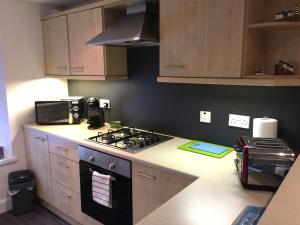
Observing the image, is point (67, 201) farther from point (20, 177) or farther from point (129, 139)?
point (129, 139)

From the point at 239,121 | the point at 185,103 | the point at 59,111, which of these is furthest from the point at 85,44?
the point at 239,121

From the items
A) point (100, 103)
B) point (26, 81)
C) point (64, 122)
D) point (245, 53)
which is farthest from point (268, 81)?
point (26, 81)

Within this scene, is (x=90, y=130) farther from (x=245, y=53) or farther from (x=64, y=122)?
(x=245, y=53)

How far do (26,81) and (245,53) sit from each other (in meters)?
2.34

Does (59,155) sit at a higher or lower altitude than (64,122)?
lower

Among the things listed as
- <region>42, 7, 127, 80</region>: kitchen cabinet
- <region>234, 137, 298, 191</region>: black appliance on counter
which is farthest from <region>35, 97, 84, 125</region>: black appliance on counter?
<region>234, 137, 298, 191</region>: black appliance on counter

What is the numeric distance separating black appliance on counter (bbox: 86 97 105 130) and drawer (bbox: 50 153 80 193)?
42 cm

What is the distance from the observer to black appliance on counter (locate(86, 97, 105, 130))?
8.57 feet

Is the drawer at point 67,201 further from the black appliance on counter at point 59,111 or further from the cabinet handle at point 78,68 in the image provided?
the cabinet handle at point 78,68

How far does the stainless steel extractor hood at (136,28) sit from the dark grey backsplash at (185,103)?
341 millimetres

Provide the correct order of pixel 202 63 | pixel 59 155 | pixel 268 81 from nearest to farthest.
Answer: pixel 268 81, pixel 202 63, pixel 59 155

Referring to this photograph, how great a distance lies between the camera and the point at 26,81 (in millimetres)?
2848

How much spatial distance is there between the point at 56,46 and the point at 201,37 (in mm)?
1764

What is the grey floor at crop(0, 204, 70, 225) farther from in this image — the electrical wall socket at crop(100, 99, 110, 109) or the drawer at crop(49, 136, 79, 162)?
the electrical wall socket at crop(100, 99, 110, 109)
